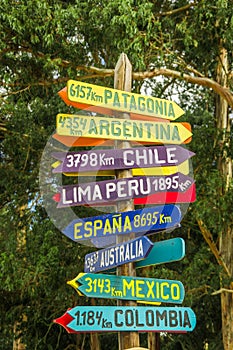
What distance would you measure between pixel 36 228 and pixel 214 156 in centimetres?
349

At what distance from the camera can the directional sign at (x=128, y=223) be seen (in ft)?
13.8

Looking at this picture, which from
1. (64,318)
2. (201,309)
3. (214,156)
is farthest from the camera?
(201,309)

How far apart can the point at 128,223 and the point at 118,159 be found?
0.46m

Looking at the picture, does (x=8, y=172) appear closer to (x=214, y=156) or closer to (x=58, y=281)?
(x=58, y=281)

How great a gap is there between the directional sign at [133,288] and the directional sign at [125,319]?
0.08 metres

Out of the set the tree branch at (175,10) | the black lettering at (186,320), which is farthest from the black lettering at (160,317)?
the tree branch at (175,10)

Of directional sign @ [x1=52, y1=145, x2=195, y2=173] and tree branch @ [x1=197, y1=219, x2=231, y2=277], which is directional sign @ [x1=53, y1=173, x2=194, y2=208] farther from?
tree branch @ [x1=197, y1=219, x2=231, y2=277]

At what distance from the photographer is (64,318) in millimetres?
3896

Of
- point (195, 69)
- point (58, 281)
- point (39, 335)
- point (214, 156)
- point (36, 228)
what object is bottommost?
point (39, 335)

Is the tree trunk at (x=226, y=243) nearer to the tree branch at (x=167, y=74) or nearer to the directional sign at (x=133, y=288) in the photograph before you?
the tree branch at (x=167, y=74)

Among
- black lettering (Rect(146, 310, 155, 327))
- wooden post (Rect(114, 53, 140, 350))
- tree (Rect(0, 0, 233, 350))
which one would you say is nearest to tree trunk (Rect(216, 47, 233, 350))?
tree (Rect(0, 0, 233, 350))

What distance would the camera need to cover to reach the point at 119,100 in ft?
15.0

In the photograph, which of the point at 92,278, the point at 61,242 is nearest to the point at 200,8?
the point at 61,242

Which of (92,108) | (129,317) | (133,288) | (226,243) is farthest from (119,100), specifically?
(226,243)
